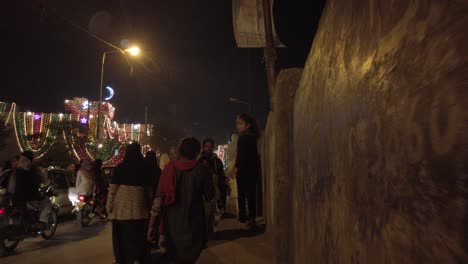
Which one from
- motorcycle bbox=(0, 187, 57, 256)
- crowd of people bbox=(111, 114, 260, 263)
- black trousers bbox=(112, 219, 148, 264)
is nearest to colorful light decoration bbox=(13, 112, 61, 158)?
motorcycle bbox=(0, 187, 57, 256)

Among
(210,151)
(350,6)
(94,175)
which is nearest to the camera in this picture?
(350,6)

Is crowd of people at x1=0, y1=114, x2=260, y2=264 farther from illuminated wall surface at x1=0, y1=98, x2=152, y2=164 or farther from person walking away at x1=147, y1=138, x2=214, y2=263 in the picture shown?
illuminated wall surface at x1=0, y1=98, x2=152, y2=164

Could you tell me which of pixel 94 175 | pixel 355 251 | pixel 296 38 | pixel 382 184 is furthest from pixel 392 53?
pixel 94 175

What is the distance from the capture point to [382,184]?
41.4 inches

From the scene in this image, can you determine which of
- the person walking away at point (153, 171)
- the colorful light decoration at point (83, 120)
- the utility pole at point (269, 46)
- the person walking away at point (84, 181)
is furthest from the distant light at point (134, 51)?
the colorful light decoration at point (83, 120)

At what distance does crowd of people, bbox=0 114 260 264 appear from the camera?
11.4ft

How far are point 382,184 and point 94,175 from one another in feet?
32.0

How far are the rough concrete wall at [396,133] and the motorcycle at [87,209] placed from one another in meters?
8.70

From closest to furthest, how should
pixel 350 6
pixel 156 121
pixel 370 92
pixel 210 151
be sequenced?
pixel 370 92 < pixel 350 6 < pixel 210 151 < pixel 156 121

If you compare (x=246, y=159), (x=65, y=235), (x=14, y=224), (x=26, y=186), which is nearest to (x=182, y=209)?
(x=246, y=159)

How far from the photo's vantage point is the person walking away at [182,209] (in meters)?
3.43

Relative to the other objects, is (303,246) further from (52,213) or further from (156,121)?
(156,121)

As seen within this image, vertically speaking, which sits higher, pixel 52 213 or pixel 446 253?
pixel 446 253

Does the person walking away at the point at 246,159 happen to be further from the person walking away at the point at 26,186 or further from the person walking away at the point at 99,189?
the person walking away at the point at 99,189
